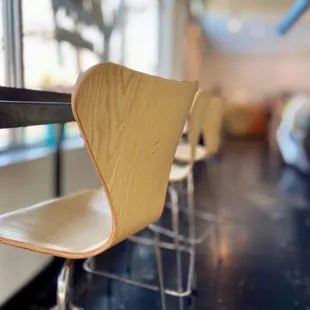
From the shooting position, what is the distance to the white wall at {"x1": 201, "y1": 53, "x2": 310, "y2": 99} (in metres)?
10.7

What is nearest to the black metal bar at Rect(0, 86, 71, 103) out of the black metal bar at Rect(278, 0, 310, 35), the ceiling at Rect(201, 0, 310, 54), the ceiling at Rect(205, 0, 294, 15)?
the black metal bar at Rect(278, 0, 310, 35)

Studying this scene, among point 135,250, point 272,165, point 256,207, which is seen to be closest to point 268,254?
point 135,250

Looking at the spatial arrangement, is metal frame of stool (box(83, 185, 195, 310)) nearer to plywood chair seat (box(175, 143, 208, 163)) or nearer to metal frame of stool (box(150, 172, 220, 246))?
metal frame of stool (box(150, 172, 220, 246))

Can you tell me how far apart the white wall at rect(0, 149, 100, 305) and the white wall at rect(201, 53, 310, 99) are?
9252mm

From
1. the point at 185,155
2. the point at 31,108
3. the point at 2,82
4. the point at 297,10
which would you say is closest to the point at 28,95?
the point at 31,108

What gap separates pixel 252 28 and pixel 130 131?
7.85 metres

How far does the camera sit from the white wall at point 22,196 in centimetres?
142

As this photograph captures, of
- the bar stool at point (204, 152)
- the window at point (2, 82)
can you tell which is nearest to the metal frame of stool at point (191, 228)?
the bar stool at point (204, 152)

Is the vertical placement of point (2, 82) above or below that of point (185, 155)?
above

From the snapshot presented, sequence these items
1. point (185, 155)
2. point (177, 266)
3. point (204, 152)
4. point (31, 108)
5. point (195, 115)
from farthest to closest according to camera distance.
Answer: point (204, 152) < point (185, 155) < point (177, 266) < point (195, 115) < point (31, 108)

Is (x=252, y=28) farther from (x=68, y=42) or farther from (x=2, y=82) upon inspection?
(x=2, y=82)

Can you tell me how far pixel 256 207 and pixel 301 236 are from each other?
67 centimetres

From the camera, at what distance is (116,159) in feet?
2.68

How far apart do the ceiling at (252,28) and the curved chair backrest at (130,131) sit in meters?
4.42
